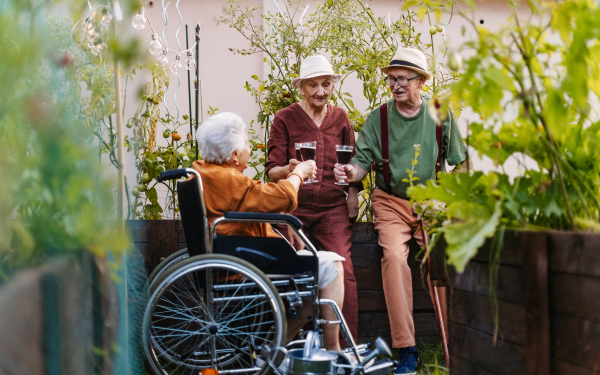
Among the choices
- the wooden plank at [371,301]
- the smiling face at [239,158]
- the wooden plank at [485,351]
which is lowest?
the wooden plank at [371,301]

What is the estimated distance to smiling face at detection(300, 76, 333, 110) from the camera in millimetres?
2945

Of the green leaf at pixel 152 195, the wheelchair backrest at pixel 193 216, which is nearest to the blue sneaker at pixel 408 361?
the wheelchair backrest at pixel 193 216

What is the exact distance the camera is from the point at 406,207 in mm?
2783

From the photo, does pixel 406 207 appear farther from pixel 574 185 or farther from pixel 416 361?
pixel 574 185

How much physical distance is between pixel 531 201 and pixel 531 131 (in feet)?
0.50

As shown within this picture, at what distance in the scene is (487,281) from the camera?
1.26 m

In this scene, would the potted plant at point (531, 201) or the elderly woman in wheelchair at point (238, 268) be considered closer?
the potted plant at point (531, 201)

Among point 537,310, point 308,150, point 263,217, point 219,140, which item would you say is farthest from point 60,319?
point 308,150

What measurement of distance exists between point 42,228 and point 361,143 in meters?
2.33

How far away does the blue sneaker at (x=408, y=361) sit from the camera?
2416 millimetres

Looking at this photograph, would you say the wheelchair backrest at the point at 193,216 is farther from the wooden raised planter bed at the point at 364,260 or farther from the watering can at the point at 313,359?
the wooden raised planter bed at the point at 364,260

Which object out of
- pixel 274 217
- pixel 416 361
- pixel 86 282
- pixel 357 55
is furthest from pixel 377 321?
pixel 86 282

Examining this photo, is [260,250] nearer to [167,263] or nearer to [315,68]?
[167,263]

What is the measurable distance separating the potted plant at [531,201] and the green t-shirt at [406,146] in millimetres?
1468
